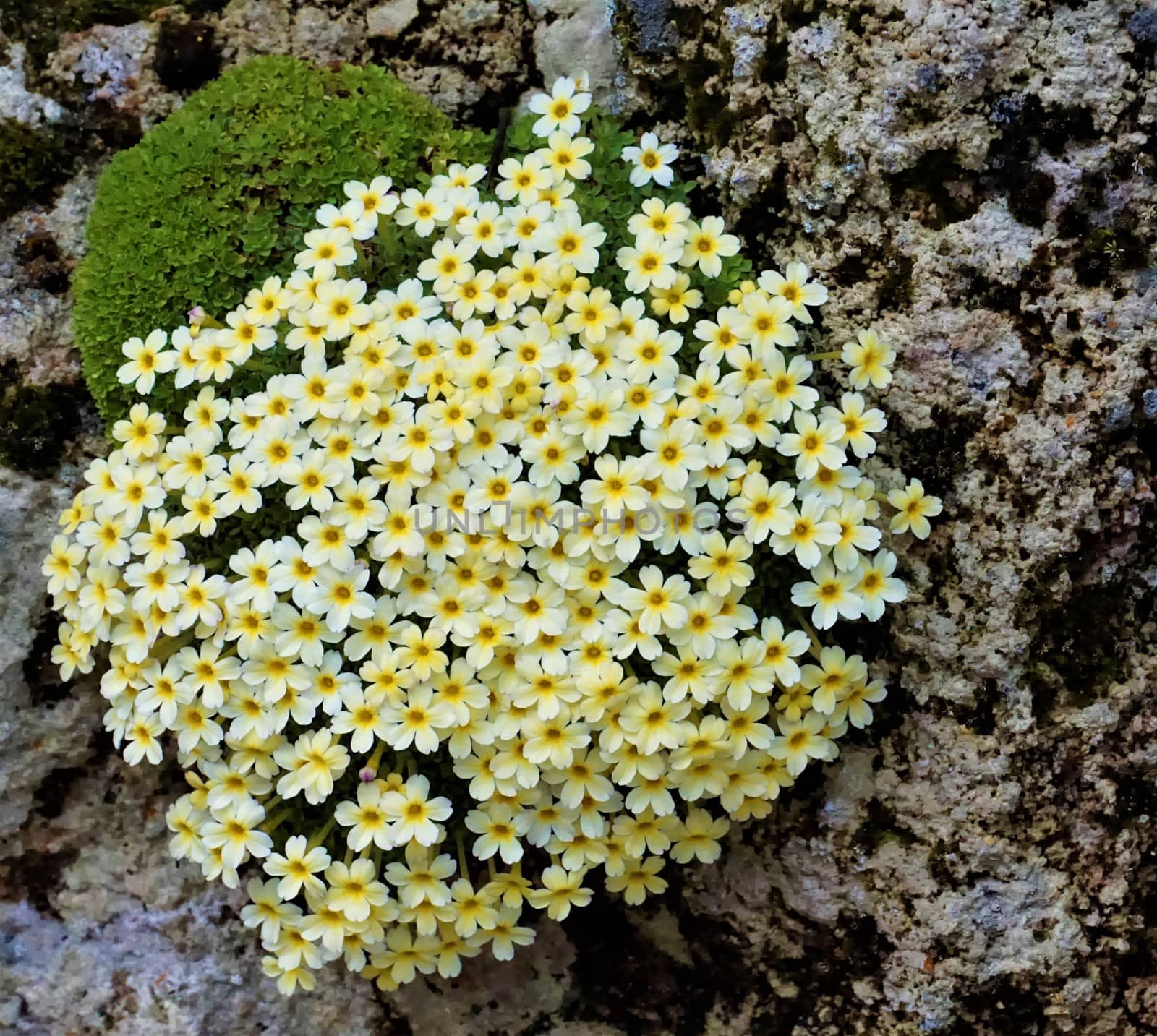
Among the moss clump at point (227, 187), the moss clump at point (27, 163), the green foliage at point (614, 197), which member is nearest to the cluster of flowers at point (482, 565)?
the green foliage at point (614, 197)

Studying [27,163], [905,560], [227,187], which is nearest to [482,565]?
[905,560]

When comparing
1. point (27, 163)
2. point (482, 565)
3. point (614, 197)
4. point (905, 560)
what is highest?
point (614, 197)

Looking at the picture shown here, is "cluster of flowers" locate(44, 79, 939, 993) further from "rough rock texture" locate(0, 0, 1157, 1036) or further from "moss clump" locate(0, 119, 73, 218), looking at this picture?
"moss clump" locate(0, 119, 73, 218)

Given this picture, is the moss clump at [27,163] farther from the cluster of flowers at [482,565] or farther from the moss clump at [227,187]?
the cluster of flowers at [482,565]

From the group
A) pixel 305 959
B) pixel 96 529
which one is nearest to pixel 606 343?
pixel 96 529

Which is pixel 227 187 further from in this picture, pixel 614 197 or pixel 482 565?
pixel 482 565

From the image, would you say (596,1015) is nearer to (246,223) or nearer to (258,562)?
(258,562)

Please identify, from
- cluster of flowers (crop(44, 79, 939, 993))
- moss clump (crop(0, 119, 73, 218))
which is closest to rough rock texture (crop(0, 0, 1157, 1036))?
moss clump (crop(0, 119, 73, 218))
